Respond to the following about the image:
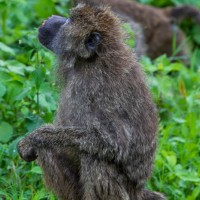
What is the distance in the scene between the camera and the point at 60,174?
4348 mm

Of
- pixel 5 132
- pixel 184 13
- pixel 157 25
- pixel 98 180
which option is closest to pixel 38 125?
pixel 5 132

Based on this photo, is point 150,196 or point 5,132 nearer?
point 150,196

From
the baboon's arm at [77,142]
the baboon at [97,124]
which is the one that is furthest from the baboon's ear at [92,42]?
the baboon's arm at [77,142]

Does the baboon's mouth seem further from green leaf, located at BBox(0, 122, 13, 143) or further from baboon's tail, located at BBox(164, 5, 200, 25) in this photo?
baboon's tail, located at BBox(164, 5, 200, 25)

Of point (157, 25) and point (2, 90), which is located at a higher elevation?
point (2, 90)

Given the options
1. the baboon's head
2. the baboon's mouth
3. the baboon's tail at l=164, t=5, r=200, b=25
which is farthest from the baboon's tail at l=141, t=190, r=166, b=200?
the baboon's tail at l=164, t=5, r=200, b=25

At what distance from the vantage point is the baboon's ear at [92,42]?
14.3ft

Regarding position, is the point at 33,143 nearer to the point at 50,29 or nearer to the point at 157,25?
the point at 50,29

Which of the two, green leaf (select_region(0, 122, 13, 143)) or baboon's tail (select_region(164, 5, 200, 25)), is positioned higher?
green leaf (select_region(0, 122, 13, 143))

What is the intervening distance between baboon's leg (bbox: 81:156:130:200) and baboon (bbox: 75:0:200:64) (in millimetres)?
4236

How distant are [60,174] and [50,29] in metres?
0.96

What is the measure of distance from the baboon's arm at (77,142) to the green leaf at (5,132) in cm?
67

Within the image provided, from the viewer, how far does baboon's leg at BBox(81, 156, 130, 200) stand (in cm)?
424

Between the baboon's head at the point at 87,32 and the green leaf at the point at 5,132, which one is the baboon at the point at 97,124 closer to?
the baboon's head at the point at 87,32
